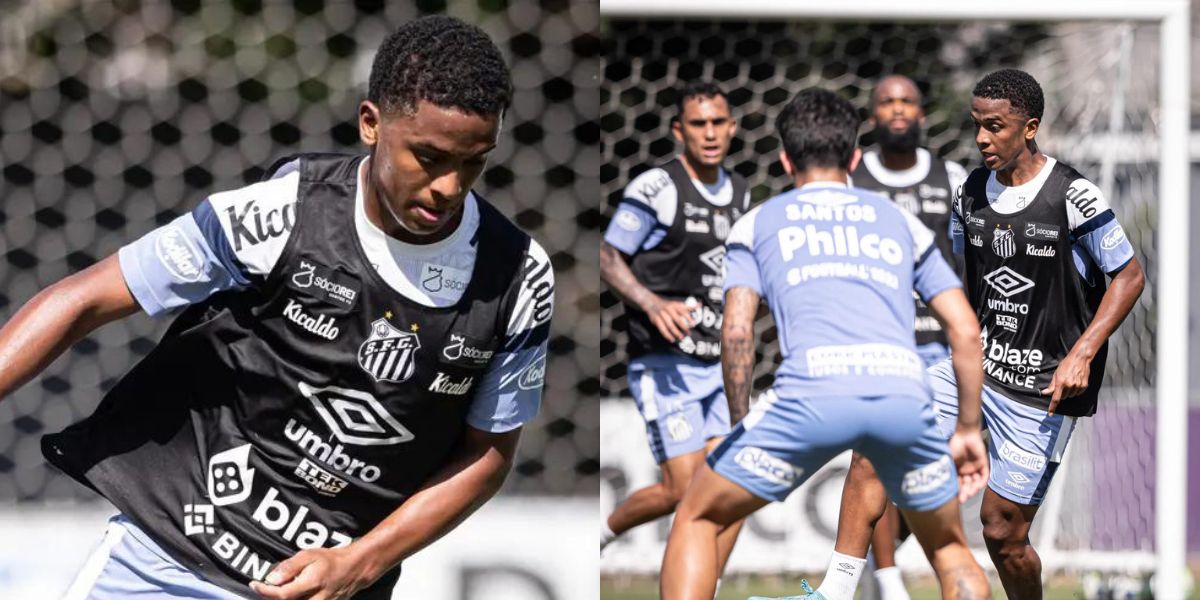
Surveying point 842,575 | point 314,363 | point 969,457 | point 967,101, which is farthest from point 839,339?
point 314,363

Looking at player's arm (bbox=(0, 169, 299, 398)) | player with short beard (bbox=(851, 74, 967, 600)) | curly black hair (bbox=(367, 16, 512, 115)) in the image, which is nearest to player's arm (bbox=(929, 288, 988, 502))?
player with short beard (bbox=(851, 74, 967, 600))

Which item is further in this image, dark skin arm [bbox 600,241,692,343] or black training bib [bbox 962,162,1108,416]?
dark skin arm [bbox 600,241,692,343]

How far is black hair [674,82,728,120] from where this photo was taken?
15.5ft

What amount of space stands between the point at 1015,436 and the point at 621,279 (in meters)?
2.34

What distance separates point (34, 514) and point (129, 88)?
2.30 metres

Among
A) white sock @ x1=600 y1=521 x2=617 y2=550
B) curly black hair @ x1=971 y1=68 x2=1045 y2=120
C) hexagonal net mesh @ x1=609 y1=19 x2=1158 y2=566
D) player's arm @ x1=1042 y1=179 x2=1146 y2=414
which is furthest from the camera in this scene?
white sock @ x1=600 y1=521 x2=617 y2=550

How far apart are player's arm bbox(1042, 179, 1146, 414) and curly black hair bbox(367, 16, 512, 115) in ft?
4.43

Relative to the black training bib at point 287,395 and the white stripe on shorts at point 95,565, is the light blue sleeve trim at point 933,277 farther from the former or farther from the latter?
the white stripe on shorts at point 95,565

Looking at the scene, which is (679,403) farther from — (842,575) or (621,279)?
(842,575)

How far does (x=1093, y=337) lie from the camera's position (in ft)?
9.29

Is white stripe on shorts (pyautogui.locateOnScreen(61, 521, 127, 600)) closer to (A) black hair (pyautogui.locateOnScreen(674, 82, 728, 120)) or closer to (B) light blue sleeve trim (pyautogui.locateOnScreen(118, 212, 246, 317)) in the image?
(B) light blue sleeve trim (pyautogui.locateOnScreen(118, 212, 246, 317))

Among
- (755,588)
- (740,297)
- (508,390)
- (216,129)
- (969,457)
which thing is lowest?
(755,588)

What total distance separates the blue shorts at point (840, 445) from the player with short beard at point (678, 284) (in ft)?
5.93

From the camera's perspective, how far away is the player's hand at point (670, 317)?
4.87 m
